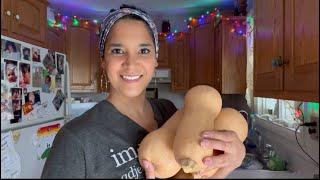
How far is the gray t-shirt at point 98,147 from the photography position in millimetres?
611

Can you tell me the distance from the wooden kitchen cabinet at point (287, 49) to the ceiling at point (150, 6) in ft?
5.77

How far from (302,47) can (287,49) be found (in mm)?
128

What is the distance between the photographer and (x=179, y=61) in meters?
3.57

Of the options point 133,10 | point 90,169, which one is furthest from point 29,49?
point 90,169

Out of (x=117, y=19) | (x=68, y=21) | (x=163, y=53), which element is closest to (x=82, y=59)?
(x=68, y=21)

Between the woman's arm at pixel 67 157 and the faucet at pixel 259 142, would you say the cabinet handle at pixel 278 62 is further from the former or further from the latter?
the faucet at pixel 259 142

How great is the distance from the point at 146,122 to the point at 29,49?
4.09 ft

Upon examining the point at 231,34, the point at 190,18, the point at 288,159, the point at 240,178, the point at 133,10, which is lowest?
the point at 288,159

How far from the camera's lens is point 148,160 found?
0.48 metres

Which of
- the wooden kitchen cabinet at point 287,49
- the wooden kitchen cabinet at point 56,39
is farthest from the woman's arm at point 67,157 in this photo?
the wooden kitchen cabinet at point 56,39

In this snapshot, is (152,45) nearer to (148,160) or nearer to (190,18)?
(148,160)

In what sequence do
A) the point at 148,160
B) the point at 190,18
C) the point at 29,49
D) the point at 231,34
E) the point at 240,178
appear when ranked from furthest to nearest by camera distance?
the point at 190,18 < the point at 231,34 < the point at 29,49 < the point at 148,160 < the point at 240,178

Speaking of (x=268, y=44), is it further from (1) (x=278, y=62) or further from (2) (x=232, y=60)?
(2) (x=232, y=60)

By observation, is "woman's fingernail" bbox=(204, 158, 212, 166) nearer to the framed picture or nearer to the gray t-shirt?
the gray t-shirt
